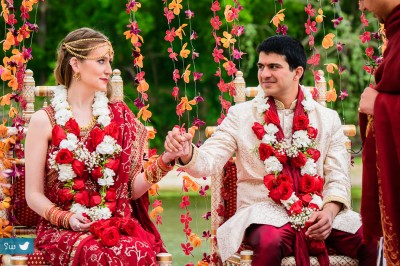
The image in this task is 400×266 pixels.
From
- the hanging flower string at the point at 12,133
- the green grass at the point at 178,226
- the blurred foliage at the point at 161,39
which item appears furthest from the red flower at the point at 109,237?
the blurred foliage at the point at 161,39

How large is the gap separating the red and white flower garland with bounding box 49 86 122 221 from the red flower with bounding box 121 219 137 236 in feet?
0.40

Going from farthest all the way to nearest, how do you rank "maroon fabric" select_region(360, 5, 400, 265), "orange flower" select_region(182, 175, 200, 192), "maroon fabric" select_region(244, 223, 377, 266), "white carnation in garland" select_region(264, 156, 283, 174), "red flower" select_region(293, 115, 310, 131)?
"orange flower" select_region(182, 175, 200, 192), "red flower" select_region(293, 115, 310, 131), "white carnation in garland" select_region(264, 156, 283, 174), "maroon fabric" select_region(244, 223, 377, 266), "maroon fabric" select_region(360, 5, 400, 265)

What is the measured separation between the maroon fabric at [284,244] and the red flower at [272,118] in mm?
557

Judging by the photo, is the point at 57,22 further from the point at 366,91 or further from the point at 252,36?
the point at 366,91

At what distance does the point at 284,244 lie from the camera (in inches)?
186

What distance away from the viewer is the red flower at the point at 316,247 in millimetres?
4797

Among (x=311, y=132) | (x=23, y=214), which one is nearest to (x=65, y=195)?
(x=23, y=214)

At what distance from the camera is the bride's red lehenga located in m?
4.51

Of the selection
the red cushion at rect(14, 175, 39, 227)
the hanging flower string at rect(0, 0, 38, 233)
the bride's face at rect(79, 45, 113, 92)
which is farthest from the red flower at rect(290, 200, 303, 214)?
the hanging flower string at rect(0, 0, 38, 233)

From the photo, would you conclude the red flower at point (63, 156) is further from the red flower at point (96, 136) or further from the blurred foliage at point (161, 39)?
the blurred foliage at point (161, 39)

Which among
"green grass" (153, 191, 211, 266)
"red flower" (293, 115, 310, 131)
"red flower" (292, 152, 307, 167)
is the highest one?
"red flower" (293, 115, 310, 131)

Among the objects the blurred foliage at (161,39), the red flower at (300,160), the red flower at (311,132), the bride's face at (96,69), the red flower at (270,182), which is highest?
the blurred foliage at (161,39)

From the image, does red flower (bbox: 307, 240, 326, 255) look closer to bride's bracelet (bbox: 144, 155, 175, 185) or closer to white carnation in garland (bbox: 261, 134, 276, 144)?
white carnation in garland (bbox: 261, 134, 276, 144)

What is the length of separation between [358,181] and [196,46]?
19.4 ft
